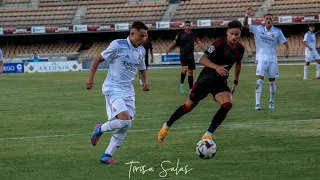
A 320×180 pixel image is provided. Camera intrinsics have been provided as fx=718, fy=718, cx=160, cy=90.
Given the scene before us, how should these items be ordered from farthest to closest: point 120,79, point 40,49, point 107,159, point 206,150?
point 40,49, point 120,79, point 206,150, point 107,159

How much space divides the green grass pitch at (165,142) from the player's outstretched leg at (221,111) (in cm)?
40

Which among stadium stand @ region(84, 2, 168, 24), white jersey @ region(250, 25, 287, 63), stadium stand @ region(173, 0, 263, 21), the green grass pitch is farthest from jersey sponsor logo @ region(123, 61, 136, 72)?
stadium stand @ region(84, 2, 168, 24)

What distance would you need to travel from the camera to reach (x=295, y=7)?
2457 inches

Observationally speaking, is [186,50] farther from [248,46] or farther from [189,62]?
[248,46]

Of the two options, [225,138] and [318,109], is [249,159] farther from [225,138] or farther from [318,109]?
[318,109]

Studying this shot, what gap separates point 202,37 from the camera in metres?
66.4

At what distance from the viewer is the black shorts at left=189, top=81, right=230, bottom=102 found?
11727 mm

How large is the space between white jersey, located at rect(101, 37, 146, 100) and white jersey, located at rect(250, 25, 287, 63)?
28.2ft

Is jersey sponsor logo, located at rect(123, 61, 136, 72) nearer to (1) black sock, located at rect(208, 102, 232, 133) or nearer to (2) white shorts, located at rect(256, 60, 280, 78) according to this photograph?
(1) black sock, located at rect(208, 102, 232, 133)

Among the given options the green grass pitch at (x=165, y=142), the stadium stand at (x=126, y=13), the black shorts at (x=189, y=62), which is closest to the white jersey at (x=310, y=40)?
the black shorts at (x=189, y=62)

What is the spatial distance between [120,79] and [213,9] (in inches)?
2200

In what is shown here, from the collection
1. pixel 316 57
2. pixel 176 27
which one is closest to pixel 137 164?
pixel 316 57

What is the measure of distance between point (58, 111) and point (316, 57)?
54.4 feet

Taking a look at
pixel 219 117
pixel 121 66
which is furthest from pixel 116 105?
pixel 219 117
